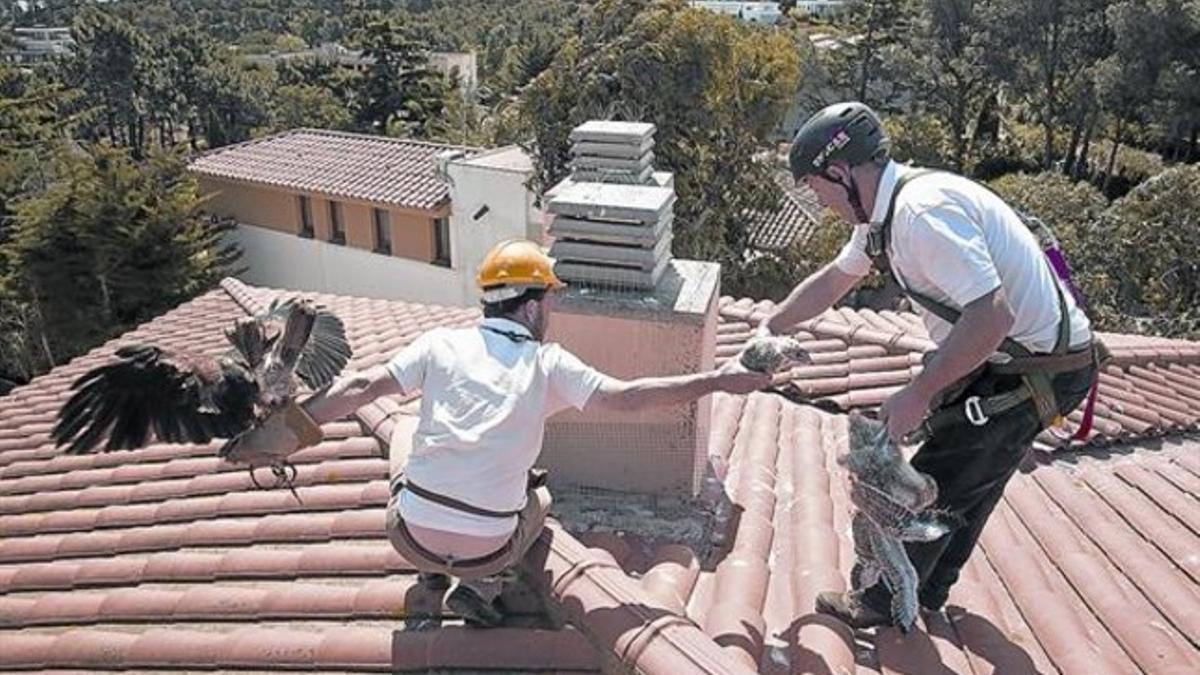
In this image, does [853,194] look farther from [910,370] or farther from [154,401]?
[910,370]

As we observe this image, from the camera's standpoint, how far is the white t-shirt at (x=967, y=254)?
2703 millimetres

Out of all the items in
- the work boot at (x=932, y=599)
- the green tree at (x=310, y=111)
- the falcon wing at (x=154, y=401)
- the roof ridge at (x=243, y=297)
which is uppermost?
the falcon wing at (x=154, y=401)

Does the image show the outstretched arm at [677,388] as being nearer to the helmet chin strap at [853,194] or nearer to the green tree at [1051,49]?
the helmet chin strap at [853,194]

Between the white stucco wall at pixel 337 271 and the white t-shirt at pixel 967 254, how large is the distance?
57.7 feet

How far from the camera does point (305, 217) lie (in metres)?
22.2

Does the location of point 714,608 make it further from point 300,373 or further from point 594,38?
point 594,38

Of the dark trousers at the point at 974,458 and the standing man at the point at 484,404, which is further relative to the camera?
the dark trousers at the point at 974,458

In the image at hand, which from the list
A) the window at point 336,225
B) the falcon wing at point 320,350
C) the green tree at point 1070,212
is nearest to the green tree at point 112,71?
the window at point 336,225

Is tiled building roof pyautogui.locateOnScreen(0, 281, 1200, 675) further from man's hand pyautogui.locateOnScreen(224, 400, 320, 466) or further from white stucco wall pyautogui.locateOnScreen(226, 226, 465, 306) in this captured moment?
white stucco wall pyautogui.locateOnScreen(226, 226, 465, 306)

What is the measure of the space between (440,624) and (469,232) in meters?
16.2

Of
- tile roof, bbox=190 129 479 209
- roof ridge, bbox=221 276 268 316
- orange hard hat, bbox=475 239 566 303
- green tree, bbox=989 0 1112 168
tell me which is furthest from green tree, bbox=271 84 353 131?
orange hard hat, bbox=475 239 566 303

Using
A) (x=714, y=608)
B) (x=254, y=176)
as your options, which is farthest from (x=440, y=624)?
(x=254, y=176)

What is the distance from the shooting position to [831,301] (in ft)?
12.3

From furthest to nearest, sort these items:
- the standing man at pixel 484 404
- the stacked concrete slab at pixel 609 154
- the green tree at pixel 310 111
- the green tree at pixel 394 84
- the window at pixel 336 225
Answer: the green tree at pixel 310 111
the green tree at pixel 394 84
the window at pixel 336 225
the stacked concrete slab at pixel 609 154
the standing man at pixel 484 404
